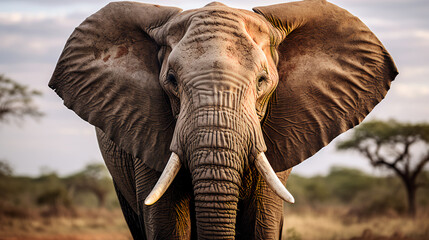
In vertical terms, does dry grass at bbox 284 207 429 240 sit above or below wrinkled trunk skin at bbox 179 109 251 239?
below

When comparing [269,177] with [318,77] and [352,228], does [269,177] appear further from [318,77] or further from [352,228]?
[352,228]

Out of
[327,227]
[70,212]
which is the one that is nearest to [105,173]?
[70,212]

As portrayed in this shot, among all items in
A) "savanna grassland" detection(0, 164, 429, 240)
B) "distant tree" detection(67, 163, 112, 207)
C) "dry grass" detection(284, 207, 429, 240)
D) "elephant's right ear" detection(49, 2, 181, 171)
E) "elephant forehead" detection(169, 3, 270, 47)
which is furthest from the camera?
"distant tree" detection(67, 163, 112, 207)

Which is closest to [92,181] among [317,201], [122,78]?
[317,201]

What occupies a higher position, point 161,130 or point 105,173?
point 161,130

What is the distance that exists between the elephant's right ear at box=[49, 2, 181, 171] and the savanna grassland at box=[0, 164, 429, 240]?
17.3 feet

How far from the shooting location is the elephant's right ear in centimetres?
477

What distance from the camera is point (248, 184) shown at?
15.5 ft

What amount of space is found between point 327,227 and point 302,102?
35.0 ft

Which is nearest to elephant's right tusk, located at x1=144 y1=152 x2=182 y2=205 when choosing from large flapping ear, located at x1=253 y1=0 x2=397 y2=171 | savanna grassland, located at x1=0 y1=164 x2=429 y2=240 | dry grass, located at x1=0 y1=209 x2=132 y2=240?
large flapping ear, located at x1=253 y1=0 x2=397 y2=171

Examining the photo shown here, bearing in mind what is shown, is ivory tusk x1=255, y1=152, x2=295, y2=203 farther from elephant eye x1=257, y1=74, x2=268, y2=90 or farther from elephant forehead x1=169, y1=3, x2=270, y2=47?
elephant forehead x1=169, y1=3, x2=270, y2=47

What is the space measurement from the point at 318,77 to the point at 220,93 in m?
1.18

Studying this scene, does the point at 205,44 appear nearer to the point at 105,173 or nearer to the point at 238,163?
the point at 238,163

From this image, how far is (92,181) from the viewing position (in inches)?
1128
